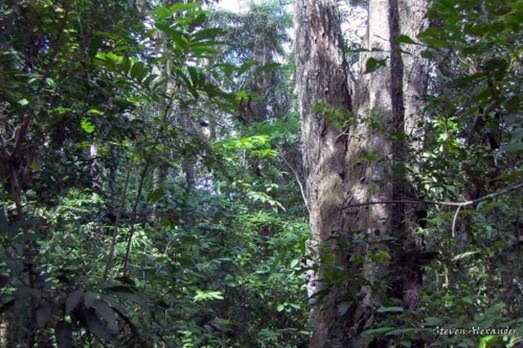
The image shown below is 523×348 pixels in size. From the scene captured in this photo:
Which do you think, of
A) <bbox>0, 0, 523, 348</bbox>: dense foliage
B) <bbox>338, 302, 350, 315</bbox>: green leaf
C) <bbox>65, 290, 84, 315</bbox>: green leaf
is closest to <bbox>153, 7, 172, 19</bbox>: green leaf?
<bbox>0, 0, 523, 348</bbox>: dense foliage

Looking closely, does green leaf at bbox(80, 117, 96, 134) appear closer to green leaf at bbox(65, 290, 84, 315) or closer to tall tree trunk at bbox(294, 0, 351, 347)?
green leaf at bbox(65, 290, 84, 315)

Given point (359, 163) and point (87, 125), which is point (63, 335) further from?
point (359, 163)

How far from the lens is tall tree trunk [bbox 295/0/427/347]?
257cm

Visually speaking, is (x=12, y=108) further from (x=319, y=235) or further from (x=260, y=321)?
(x=260, y=321)

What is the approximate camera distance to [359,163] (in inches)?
136

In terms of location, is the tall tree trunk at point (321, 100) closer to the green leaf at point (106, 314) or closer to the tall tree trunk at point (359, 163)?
the tall tree trunk at point (359, 163)

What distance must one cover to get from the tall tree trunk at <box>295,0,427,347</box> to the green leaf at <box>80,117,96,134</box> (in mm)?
1288

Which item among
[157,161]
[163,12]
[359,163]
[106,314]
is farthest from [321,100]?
[106,314]

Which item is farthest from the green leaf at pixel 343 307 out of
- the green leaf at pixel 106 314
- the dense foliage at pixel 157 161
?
the green leaf at pixel 106 314

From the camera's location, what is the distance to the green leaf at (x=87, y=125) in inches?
97.8

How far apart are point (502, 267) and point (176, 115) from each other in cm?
179

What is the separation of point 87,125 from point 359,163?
5.94 feet

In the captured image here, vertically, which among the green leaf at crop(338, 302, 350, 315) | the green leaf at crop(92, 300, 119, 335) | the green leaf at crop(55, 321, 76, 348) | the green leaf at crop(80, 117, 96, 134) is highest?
the green leaf at crop(80, 117, 96, 134)

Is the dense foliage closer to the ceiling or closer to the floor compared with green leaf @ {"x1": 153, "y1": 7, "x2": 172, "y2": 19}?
closer to the floor
